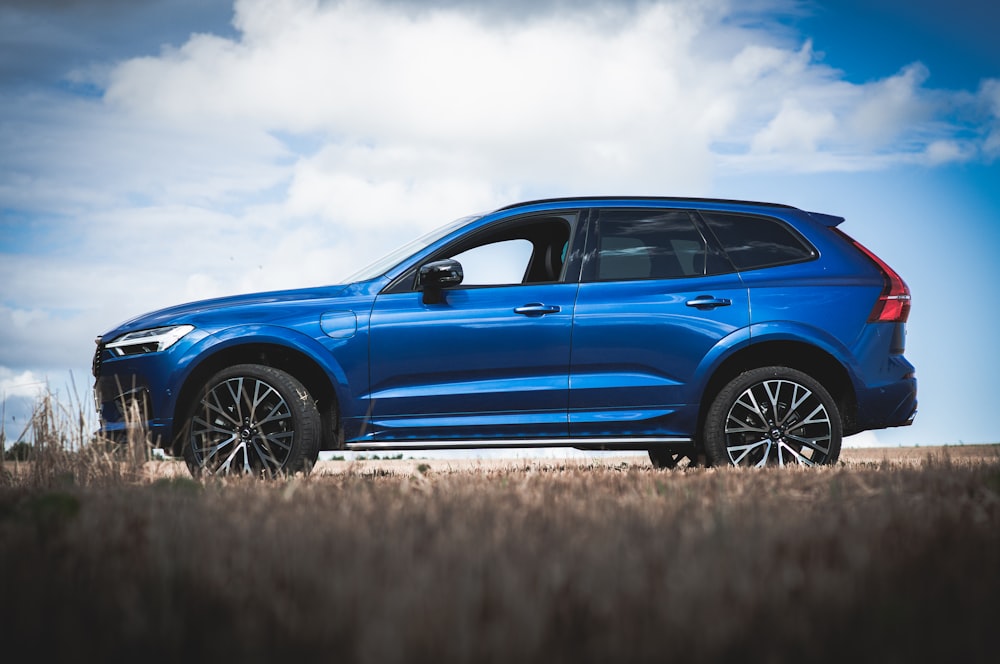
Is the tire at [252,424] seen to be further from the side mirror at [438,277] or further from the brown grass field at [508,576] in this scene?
the brown grass field at [508,576]

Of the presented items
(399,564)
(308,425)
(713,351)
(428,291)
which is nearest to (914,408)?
(713,351)

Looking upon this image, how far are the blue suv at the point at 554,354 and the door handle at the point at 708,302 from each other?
15mm

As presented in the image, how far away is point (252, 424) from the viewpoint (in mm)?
6254

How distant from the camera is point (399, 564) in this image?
113 inches

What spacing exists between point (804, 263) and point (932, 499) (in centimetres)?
278

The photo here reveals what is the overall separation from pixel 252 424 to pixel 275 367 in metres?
0.44

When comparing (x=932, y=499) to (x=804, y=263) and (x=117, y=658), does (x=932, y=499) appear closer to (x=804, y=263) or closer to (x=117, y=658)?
(x=804, y=263)

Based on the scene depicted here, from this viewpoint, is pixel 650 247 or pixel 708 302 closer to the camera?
pixel 708 302

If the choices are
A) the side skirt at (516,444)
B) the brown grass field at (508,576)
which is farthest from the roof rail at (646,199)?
the brown grass field at (508,576)

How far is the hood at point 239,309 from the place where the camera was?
6.29m

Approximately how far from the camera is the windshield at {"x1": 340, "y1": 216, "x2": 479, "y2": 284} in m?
6.52

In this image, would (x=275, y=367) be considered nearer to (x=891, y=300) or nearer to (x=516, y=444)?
(x=516, y=444)

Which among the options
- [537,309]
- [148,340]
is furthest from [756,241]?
[148,340]

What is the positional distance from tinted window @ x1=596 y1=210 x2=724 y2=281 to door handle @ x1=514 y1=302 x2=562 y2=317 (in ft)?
1.41
